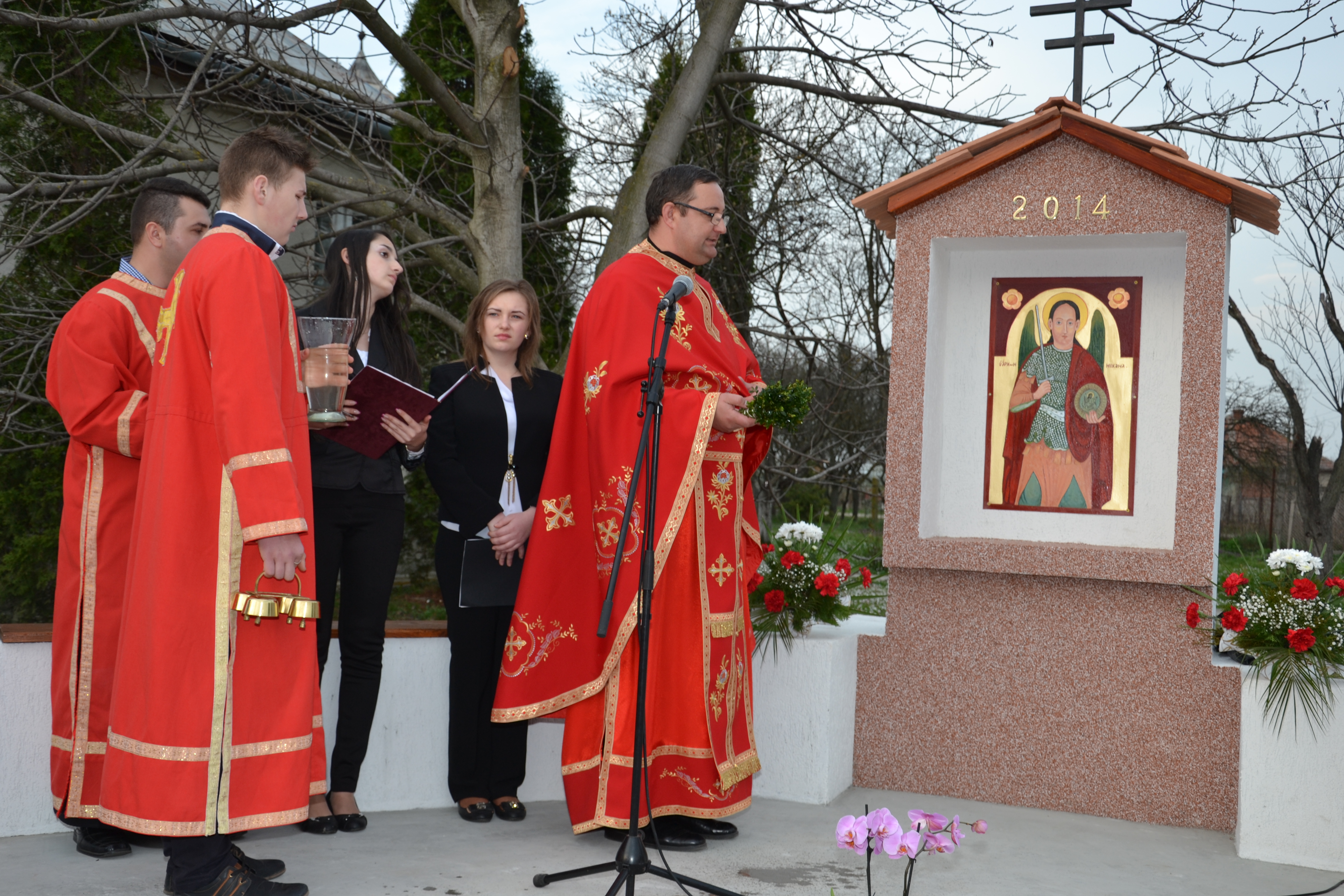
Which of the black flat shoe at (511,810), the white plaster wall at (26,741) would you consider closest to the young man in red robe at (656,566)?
the black flat shoe at (511,810)

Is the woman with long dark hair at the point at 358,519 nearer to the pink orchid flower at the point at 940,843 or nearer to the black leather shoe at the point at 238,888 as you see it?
the black leather shoe at the point at 238,888

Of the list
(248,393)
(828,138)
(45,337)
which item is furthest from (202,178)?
(248,393)

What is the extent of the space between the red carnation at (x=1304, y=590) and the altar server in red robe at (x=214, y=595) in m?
3.40

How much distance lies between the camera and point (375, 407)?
141 inches

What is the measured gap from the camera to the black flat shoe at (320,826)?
392 centimetres

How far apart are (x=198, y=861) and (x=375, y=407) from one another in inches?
55.7

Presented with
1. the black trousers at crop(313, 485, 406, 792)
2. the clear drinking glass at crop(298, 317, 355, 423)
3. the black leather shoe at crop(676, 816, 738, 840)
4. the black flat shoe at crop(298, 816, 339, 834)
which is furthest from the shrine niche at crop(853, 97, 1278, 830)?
the clear drinking glass at crop(298, 317, 355, 423)

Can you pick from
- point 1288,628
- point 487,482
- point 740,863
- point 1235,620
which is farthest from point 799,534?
point 1288,628

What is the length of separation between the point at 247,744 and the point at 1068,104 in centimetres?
384

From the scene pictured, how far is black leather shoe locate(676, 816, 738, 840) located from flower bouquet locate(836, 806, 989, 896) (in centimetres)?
190

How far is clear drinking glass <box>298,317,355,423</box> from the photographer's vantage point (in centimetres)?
308

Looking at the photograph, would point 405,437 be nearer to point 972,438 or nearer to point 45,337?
point 972,438

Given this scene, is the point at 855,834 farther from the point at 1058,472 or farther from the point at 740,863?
the point at 1058,472

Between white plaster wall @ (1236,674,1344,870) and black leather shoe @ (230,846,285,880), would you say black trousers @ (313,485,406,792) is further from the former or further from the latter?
white plaster wall @ (1236,674,1344,870)
